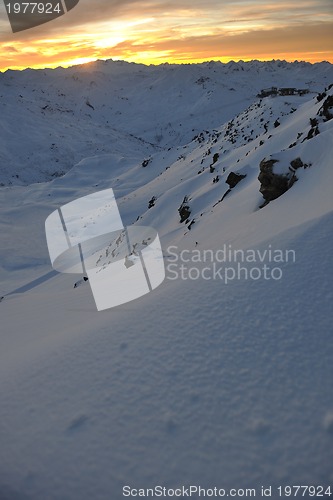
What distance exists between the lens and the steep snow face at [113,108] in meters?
54.6

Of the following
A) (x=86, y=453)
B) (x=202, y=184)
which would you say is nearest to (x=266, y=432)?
(x=86, y=453)

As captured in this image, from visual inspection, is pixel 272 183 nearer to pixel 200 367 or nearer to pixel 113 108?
pixel 200 367

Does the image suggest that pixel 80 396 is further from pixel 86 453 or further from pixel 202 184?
pixel 202 184

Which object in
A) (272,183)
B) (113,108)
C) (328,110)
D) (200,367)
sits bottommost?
(200,367)

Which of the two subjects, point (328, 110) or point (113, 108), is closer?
point (328, 110)

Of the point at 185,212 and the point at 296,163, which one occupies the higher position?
the point at 296,163

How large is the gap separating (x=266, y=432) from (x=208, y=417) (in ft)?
2.03

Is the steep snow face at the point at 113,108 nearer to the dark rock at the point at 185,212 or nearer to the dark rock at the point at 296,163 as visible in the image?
Answer: the dark rock at the point at 185,212

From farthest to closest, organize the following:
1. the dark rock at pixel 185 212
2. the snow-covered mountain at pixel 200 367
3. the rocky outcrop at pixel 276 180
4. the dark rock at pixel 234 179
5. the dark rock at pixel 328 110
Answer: the dark rock at pixel 185 212 → the dark rock at pixel 234 179 → the dark rock at pixel 328 110 → the rocky outcrop at pixel 276 180 → the snow-covered mountain at pixel 200 367

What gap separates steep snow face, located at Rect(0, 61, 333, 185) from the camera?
5462 centimetres

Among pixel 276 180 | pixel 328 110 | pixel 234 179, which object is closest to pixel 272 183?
pixel 276 180

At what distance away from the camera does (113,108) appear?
102 m

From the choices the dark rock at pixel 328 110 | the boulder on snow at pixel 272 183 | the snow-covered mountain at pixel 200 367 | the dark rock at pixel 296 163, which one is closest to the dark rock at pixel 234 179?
the snow-covered mountain at pixel 200 367

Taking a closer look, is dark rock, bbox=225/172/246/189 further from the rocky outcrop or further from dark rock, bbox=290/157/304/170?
dark rock, bbox=290/157/304/170
